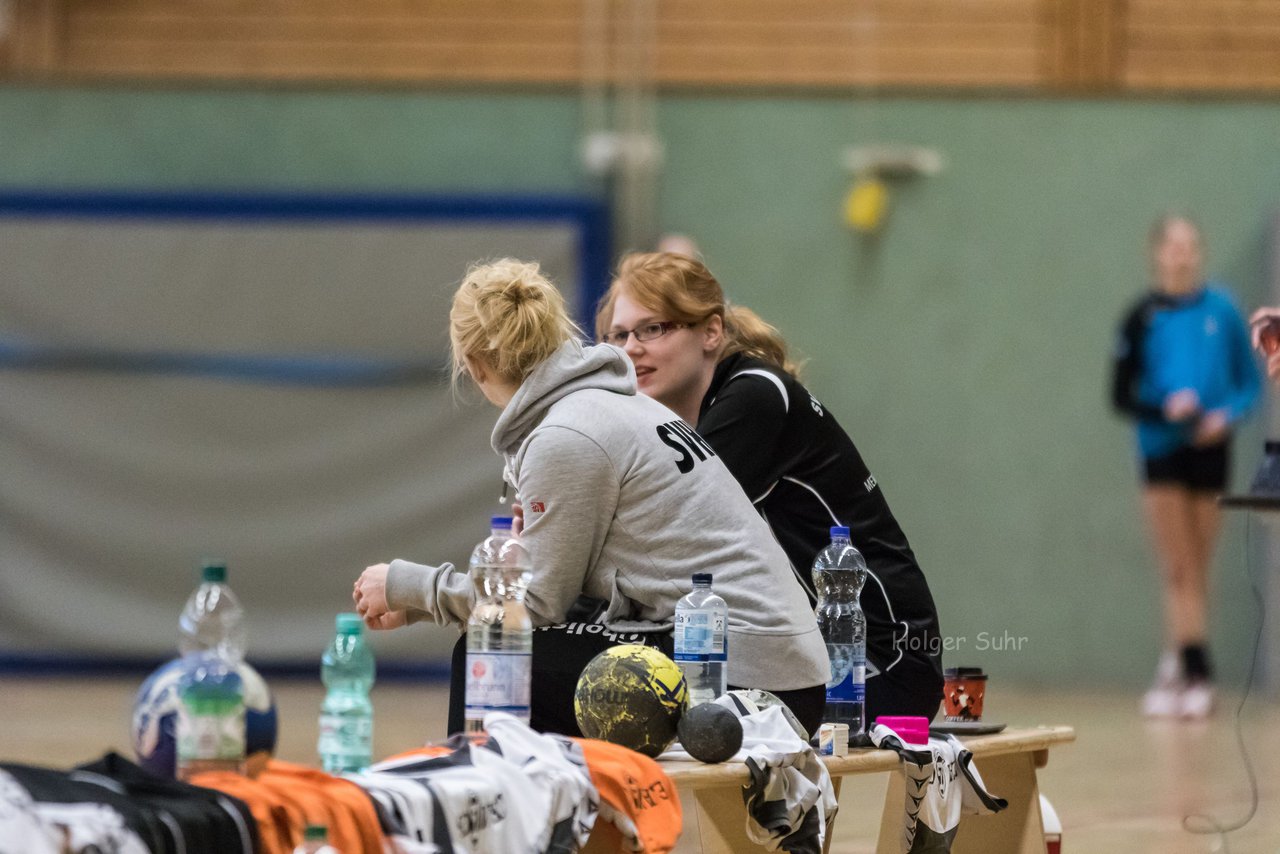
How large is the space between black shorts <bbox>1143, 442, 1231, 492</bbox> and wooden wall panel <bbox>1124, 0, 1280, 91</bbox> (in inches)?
72.4

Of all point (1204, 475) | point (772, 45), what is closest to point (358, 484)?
point (772, 45)

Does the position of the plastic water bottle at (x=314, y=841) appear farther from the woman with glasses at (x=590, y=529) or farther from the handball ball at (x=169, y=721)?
the woman with glasses at (x=590, y=529)

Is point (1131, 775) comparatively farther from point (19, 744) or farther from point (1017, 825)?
point (19, 744)

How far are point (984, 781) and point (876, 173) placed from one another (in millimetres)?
4860

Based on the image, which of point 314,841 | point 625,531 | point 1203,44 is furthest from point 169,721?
point 1203,44

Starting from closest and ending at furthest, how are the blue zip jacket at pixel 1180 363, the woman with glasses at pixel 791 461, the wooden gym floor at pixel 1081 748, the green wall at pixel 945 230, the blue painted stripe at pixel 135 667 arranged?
the woman with glasses at pixel 791 461
the wooden gym floor at pixel 1081 748
the blue zip jacket at pixel 1180 363
the blue painted stripe at pixel 135 667
the green wall at pixel 945 230

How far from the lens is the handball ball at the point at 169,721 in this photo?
183cm

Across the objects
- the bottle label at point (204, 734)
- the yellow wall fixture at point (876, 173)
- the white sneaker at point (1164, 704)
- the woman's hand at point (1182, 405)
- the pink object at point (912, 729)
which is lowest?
the white sneaker at point (1164, 704)

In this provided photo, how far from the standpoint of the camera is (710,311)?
3.23 meters

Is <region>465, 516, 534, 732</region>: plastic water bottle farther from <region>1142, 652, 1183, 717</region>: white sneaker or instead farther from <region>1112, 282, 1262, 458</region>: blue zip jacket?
<region>1112, 282, 1262, 458</region>: blue zip jacket

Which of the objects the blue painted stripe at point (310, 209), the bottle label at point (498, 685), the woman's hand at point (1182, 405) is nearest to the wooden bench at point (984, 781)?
the bottle label at point (498, 685)

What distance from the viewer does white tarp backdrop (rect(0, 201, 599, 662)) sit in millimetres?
7562

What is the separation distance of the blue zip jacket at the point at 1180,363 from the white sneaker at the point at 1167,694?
83 centimetres

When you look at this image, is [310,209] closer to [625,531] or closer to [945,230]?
[945,230]
